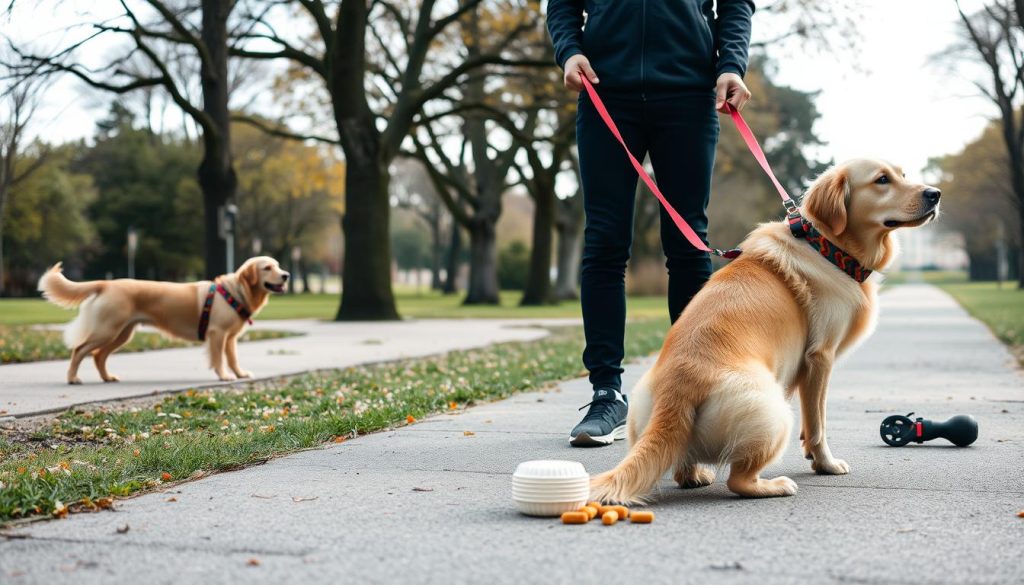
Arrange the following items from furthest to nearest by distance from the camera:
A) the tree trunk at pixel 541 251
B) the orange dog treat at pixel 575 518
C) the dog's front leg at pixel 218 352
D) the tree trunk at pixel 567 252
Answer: the tree trunk at pixel 567 252, the tree trunk at pixel 541 251, the dog's front leg at pixel 218 352, the orange dog treat at pixel 575 518

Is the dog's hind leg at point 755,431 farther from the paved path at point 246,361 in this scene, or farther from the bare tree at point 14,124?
the bare tree at point 14,124

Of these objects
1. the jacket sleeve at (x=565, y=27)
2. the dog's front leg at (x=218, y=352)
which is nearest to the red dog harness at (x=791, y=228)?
the jacket sleeve at (x=565, y=27)

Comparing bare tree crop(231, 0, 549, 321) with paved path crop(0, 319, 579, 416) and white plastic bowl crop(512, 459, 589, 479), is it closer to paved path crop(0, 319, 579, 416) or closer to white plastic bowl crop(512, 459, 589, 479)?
paved path crop(0, 319, 579, 416)

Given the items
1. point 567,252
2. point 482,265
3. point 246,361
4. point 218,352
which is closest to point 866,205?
point 218,352

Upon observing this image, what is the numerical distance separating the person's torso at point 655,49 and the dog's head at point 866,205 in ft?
2.97

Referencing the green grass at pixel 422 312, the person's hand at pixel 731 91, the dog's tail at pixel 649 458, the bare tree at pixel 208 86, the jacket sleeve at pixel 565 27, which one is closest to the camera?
the dog's tail at pixel 649 458

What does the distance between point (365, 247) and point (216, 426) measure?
14511mm

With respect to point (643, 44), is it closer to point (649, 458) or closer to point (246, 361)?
point (649, 458)

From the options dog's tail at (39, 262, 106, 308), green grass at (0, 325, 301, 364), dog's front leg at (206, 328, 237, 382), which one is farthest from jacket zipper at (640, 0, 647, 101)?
green grass at (0, 325, 301, 364)

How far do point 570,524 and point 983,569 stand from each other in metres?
1.11

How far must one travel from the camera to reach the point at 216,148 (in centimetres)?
1816

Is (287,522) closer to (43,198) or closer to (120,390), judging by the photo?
(120,390)

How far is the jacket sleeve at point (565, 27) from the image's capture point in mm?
4781

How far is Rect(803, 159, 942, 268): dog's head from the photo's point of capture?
3980 millimetres
